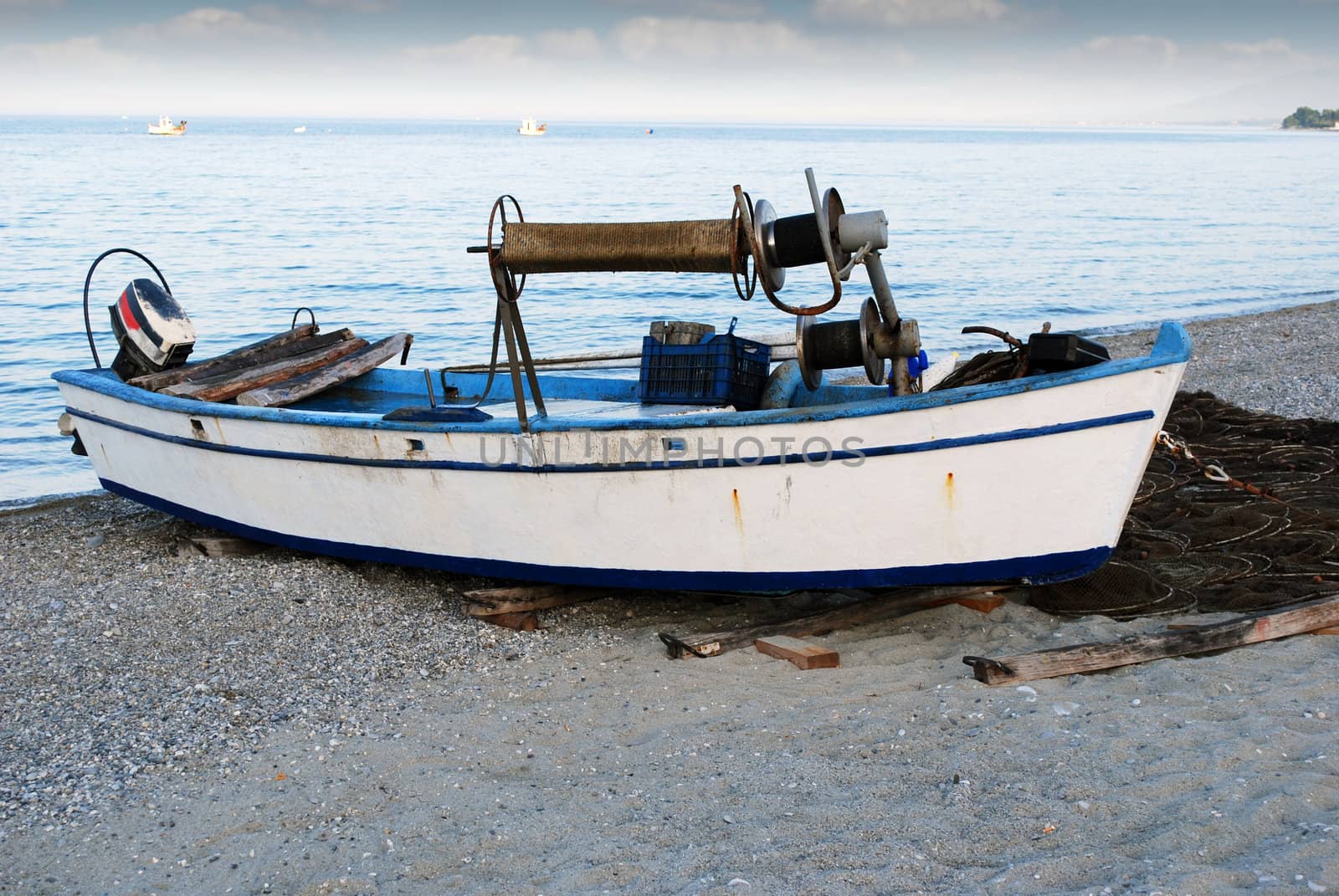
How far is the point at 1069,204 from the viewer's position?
4822 cm

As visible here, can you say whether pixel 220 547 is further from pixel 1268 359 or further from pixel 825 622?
pixel 1268 359

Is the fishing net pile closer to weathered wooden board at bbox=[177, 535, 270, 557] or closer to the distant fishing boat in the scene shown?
weathered wooden board at bbox=[177, 535, 270, 557]

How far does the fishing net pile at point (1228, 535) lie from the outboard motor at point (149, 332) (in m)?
6.32

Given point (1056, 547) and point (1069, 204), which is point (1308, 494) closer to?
point (1056, 547)

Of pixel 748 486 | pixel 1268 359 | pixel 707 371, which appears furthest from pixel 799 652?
pixel 1268 359

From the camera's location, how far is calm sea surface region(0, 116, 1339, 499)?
20.6 meters

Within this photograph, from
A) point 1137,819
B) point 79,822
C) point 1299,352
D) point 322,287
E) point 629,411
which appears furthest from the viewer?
point 322,287

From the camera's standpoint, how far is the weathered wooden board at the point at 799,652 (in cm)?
554

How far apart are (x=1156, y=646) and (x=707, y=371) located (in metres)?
2.82

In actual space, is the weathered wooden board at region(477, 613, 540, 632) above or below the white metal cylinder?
below

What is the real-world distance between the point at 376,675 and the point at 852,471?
276cm

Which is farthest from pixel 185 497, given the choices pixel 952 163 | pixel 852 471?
pixel 952 163

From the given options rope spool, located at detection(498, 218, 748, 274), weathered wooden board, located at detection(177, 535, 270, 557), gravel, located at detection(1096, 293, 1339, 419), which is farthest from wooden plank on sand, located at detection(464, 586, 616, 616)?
gravel, located at detection(1096, 293, 1339, 419)

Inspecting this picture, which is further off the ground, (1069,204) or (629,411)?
(629,411)
